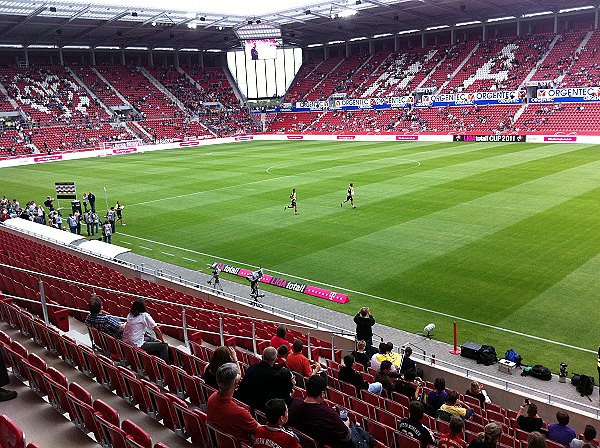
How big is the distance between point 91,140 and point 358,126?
38.1m

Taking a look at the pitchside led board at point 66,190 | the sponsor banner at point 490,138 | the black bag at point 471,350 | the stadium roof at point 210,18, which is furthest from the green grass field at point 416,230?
the stadium roof at point 210,18

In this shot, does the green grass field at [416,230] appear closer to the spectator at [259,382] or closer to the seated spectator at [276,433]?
the spectator at [259,382]

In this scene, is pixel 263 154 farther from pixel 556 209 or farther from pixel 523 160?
pixel 556 209

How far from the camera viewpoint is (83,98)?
83.6 metres

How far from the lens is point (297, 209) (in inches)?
1261

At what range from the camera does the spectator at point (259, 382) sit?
6.76 meters

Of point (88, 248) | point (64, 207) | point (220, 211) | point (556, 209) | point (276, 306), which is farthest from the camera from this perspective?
point (64, 207)

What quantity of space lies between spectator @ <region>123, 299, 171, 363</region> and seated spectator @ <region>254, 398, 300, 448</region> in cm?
415

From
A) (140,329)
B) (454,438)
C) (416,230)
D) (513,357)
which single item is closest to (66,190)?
(416,230)

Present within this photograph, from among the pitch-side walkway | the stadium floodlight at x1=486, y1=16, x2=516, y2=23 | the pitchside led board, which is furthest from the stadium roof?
the pitch-side walkway

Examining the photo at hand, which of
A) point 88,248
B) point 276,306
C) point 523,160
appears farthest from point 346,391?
point 523,160

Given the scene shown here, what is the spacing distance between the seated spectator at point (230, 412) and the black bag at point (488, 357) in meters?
9.60

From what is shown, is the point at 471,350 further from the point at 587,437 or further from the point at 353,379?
the point at 587,437

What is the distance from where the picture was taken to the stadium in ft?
28.5
